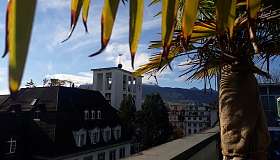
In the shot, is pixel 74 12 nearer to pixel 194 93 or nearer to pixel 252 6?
pixel 252 6

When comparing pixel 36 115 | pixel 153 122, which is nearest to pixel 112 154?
pixel 36 115

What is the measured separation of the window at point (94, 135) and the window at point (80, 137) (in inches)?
40.0

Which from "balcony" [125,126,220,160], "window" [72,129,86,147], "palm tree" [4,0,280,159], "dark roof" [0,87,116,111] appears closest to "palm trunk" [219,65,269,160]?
"palm tree" [4,0,280,159]

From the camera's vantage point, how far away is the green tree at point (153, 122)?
3002cm

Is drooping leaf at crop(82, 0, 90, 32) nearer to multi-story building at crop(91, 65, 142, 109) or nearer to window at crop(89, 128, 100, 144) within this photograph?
window at crop(89, 128, 100, 144)

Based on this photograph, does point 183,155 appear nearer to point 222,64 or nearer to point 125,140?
point 222,64

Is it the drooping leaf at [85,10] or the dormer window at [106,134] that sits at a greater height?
the drooping leaf at [85,10]

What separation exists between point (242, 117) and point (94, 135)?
22439 mm

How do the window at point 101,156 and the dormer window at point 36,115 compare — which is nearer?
the dormer window at point 36,115

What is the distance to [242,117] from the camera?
4.60 ft

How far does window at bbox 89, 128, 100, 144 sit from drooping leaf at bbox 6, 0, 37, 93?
2286 cm

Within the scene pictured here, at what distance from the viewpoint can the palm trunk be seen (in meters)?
1.40

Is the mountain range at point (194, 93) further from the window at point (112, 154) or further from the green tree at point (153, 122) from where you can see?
the window at point (112, 154)

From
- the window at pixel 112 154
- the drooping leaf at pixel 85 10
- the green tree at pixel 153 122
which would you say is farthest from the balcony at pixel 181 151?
the green tree at pixel 153 122
